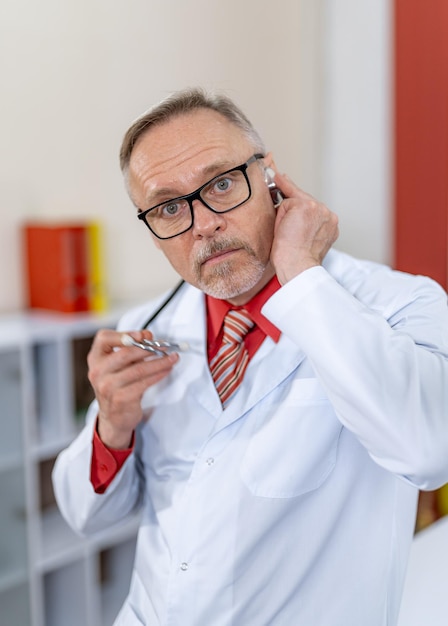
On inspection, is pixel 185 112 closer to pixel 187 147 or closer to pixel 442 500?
pixel 187 147

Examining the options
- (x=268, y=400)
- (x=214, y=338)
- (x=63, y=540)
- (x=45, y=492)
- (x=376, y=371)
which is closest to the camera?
(x=376, y=371)

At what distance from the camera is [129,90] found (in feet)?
3.65

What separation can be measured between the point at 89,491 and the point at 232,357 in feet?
1.08

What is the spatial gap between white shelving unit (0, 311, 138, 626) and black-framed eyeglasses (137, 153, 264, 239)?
98 centimetres

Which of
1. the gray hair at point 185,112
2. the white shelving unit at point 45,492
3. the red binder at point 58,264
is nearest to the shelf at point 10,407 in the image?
the white shelving unit at point 45,492

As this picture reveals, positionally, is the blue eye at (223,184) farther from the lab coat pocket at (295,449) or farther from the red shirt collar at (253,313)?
the lab coat pocket at (295,449)

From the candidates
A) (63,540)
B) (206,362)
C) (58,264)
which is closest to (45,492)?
(63,540)

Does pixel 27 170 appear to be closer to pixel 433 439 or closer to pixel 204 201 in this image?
pixel 204 201

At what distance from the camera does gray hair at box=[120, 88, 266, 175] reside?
89cm

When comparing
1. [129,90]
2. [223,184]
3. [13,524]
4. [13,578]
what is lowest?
[13,578]

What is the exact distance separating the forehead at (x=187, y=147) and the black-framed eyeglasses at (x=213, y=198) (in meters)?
0.02

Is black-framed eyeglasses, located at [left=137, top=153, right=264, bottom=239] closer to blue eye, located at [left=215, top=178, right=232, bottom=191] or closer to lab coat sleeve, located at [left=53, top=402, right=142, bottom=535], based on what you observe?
blue eye, located at [left=215, top=178, right=232, bottom=191]

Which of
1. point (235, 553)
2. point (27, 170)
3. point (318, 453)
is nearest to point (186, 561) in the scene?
point (235, 553)

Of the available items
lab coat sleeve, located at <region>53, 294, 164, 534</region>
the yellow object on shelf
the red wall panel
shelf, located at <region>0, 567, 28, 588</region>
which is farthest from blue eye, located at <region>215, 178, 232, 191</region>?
shelf, located at <region>0, 567, 28, 588</region>
